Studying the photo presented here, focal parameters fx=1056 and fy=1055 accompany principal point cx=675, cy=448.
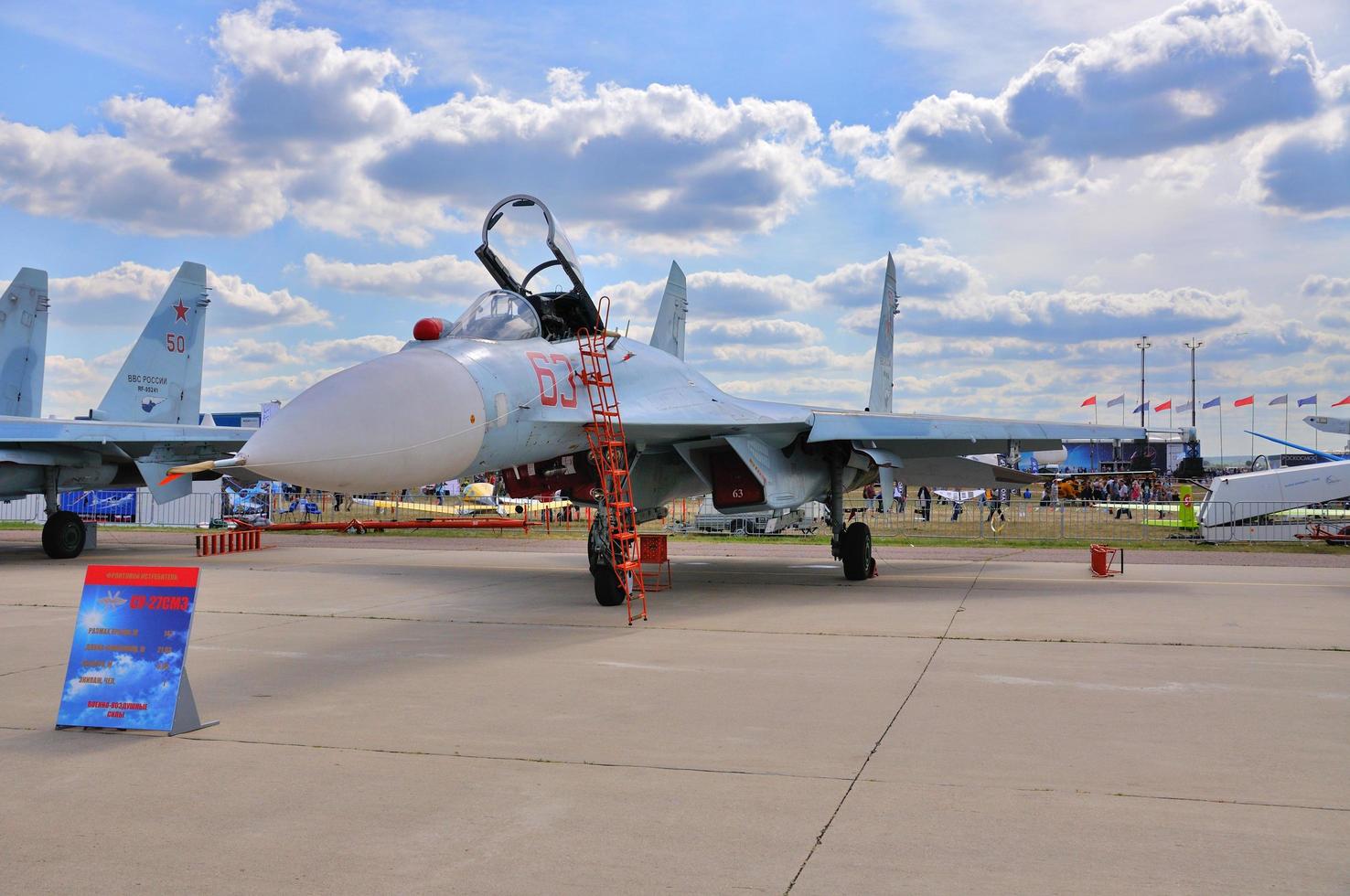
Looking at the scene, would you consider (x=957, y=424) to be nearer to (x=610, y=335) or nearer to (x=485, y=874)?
(x=610, y=335)

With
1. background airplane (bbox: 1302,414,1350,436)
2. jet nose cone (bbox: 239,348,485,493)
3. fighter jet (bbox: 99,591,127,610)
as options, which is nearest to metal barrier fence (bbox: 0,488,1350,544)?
background airplane (bbox: 1302,414,1350,436)

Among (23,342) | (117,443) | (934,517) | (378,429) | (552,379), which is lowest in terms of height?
(934,517)

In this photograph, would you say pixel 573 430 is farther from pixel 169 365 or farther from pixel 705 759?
pixel 169 365

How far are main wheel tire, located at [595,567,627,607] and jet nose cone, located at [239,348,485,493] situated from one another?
2725mm

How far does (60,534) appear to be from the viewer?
693 inches

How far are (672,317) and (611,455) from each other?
20.3ft

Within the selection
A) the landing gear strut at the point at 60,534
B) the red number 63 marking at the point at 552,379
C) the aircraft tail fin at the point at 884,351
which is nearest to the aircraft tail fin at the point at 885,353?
the aircraft tail fin at the point at 884,351

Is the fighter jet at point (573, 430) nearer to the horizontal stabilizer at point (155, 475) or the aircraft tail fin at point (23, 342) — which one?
the horizontal stabilizer at point (155, 475)

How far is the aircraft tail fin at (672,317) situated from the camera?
51.6ft

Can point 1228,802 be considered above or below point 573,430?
below

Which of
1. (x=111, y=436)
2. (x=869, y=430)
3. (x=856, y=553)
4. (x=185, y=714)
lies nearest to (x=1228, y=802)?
(x=185, y=714)

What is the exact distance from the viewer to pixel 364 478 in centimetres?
734

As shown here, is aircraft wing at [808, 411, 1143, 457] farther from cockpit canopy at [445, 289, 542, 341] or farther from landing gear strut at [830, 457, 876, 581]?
cockpit canopy at [445, 289, 542, 341]

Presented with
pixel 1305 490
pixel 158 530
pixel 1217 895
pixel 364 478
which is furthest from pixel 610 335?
pixel 158 530
